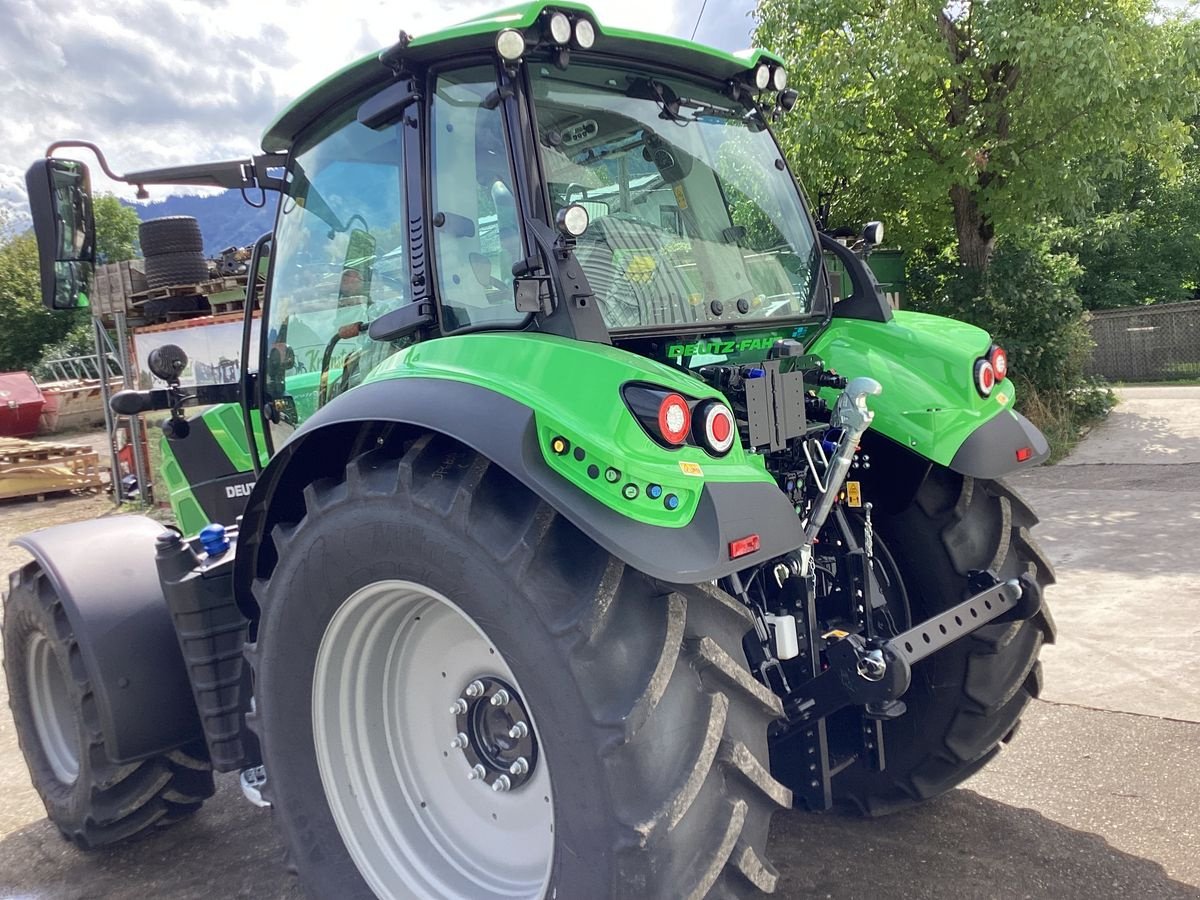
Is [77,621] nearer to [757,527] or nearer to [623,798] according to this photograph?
[623,798]

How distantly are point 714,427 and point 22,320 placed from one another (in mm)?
39513

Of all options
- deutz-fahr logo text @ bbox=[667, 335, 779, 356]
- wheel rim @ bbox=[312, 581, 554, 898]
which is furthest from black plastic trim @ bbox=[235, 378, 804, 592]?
deutz-fahr logo text @ bbox=[667, 335, 779, 356]

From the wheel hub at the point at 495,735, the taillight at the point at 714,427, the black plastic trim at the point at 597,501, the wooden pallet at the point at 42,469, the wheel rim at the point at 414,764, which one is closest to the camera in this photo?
the black plastic trim at the point at 597,501

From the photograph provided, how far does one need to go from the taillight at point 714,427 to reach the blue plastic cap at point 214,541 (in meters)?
1.70

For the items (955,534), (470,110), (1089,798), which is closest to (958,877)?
(1089,798)

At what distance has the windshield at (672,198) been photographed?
8.29 ft

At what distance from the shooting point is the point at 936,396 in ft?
9.45

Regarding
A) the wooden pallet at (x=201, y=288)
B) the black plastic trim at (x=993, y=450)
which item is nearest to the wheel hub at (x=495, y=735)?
the black plastic trim at (x=993, y=450)

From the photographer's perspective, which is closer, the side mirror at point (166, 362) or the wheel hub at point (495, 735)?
the wheel hub at point (495, 735)

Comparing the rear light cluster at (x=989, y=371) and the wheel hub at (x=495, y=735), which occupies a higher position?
the rear light cluster at (x=989, y=371)

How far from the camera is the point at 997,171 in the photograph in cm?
962

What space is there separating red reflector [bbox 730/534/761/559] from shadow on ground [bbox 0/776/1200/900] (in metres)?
1.36

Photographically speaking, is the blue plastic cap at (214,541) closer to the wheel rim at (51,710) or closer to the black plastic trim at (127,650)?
the black plastic trim at (127,650)

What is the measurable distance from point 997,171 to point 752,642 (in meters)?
8.69
